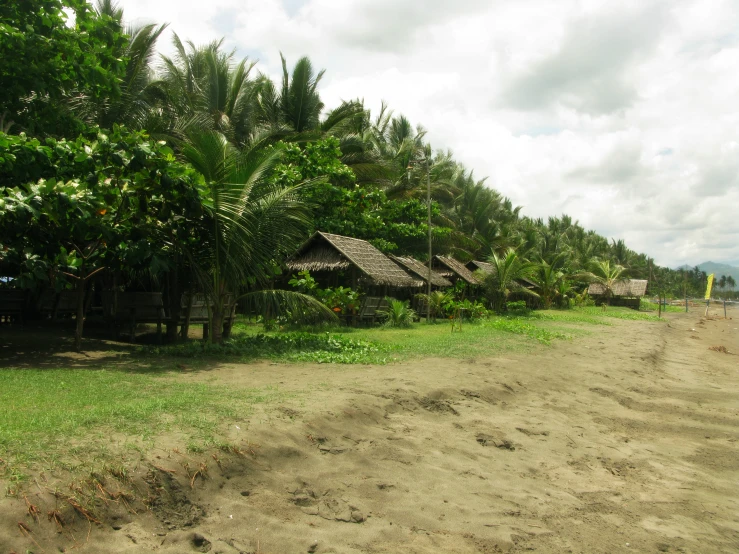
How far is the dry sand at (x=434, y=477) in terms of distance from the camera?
376 cm

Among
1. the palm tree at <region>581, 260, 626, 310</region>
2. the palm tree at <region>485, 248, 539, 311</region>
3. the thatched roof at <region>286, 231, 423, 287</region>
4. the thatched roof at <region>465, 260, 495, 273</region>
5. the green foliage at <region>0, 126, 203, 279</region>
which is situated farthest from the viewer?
the palm tree at <region>581, 260, 626, 310</region>

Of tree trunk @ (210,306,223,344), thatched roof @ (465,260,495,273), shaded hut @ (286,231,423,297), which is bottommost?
tree trunk @ (210,306,223,344)

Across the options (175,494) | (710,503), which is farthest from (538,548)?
(175,494)

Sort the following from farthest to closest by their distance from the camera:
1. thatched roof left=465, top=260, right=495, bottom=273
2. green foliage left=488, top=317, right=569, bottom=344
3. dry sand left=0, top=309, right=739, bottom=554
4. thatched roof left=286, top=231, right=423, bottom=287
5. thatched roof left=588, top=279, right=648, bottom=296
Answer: thatched roof left=588, top=279, right=648, bottom=296 → thatched roof left=465, top=260, right=495, bottom=273 → thatched roof left=286, top=231, right=423, bottom=287 → green foliage left=488, top=317, right=569, bottom=344 → dry sand left=0, top=309, right=739, bottom=554

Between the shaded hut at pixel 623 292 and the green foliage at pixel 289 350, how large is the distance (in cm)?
3668

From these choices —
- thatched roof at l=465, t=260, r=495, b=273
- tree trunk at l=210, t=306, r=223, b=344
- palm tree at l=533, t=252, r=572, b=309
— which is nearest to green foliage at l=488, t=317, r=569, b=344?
tree trunk at l=210, t=306, r=223, b=344

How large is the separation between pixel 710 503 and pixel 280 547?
380 cm

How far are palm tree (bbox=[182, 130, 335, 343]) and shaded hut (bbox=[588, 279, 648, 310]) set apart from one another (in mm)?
37174

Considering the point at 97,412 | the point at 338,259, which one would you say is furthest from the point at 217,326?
the point at 338,259

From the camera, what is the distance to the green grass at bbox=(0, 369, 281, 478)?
3908 mm

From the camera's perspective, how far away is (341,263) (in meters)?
16.7

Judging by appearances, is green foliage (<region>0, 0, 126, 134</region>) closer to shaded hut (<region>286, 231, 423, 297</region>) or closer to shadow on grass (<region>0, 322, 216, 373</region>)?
shadow on grass (<region>0, 322, 216, 373</region>)

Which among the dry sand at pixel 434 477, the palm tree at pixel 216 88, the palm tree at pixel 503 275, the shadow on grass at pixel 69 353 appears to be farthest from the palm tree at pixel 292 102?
the dry sand at pixel 434 477

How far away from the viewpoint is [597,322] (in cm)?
2208
